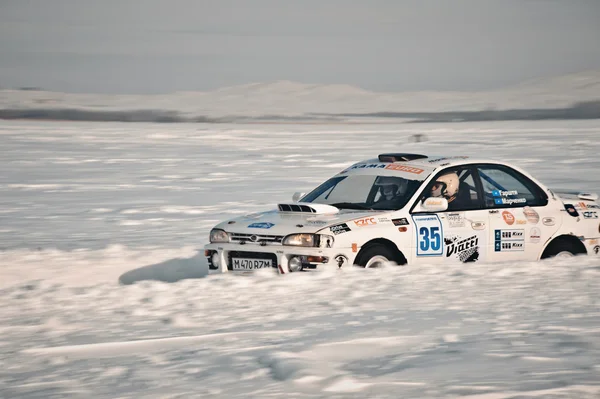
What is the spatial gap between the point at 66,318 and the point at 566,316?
12.0ft

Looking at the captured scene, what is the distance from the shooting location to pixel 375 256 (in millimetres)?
8883

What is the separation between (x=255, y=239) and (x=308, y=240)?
0.57 metres

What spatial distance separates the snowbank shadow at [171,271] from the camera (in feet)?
35.2

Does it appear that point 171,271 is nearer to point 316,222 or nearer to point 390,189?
point 316,222

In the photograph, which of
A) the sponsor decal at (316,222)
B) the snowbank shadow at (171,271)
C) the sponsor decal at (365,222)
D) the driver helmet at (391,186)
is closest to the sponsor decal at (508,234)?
the driver helmet at (391,186)

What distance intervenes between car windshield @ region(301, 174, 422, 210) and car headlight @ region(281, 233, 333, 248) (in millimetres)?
880

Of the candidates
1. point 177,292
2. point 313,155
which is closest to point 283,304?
point 177,292

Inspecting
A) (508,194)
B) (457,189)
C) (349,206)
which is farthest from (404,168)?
(508,194)

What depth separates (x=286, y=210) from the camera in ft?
31.5

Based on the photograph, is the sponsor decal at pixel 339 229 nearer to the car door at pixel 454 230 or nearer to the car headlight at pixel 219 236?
the car door at pixel 454 230

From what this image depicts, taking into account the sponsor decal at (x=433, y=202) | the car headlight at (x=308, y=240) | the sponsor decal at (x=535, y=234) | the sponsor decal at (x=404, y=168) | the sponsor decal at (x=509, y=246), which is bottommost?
the sponsor decal at (x=509, y=246)

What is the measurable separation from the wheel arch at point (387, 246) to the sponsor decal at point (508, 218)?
123cm

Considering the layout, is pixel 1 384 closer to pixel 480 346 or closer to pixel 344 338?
pixel 344 338

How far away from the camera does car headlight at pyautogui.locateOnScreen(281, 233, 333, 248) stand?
865 centimetres
